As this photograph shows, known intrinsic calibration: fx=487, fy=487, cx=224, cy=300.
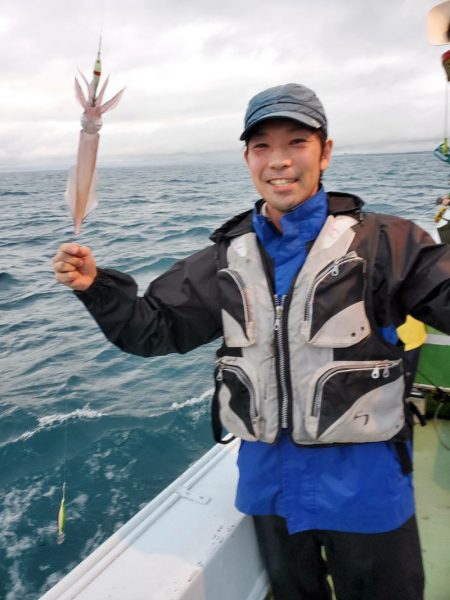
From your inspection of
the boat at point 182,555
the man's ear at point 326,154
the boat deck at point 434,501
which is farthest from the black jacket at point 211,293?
the boat deck at point 434,501

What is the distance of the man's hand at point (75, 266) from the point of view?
1.73 meters

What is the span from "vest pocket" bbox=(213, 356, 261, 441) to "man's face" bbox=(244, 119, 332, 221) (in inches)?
25.6

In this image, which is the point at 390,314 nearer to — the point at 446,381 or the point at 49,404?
the point at 446,381

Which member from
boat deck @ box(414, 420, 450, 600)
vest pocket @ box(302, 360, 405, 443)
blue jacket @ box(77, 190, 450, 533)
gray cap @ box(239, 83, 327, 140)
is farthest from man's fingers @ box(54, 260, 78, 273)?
boat deck @ box(414, 420, 450, 600)

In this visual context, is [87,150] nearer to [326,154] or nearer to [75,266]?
Result: [75,266]

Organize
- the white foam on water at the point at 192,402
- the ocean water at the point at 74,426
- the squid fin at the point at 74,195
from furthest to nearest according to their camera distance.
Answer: the white foam on water at the point at 192,402 < the ocean water at the point at 74,426 < the squid fin at the point at 74,195

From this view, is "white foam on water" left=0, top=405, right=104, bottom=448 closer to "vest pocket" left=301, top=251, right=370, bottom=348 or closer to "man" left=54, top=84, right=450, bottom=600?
"man" left=54, top=84, right=450, bottom=600

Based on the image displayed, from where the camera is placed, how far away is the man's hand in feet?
5.69

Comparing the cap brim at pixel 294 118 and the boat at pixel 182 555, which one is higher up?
the cap brim at pixel 294 118

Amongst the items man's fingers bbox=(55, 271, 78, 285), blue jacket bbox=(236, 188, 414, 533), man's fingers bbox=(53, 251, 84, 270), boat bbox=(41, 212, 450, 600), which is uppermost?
man's fingers bbox=(53, 251, 84, 270)

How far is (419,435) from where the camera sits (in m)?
3.54

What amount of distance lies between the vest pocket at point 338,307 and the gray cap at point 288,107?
528 millimetres

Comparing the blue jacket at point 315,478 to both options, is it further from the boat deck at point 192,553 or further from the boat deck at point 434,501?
the boat deck at point 434,501

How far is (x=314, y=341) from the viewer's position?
1743mm
